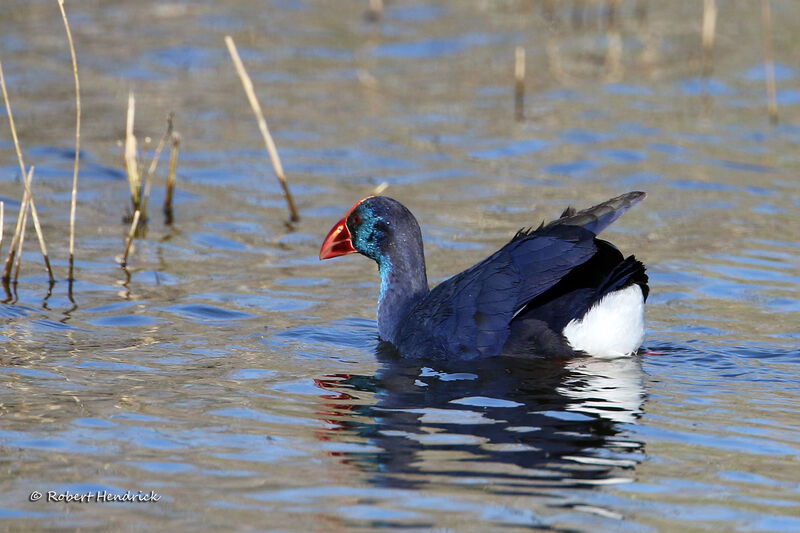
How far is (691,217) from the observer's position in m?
10.6

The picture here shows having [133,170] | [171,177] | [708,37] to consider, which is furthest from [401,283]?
[708,37]

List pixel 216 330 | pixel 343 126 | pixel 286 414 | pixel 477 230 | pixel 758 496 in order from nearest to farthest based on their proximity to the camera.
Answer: pixel 758 496
pixel 286 414
pixel 216 330
pixel 477 230
pixel 343 126

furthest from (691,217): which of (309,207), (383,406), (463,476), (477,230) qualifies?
(463,476)

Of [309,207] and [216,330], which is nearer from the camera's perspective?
[216,330]

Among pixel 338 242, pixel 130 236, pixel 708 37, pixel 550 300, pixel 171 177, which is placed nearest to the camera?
pixel 550 300

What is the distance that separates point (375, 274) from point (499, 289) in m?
2.66

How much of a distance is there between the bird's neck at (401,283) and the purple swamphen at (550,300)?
0.40 m

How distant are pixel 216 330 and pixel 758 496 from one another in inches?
149

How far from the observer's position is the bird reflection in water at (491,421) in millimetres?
5266

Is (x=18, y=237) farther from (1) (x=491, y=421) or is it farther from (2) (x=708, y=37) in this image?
(2) (x=708, y=37)

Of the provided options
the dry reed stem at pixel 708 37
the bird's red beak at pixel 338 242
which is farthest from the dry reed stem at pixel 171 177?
the dry reed stem at pixel 708 37

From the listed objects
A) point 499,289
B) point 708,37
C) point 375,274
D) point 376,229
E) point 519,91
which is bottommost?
point 375,274

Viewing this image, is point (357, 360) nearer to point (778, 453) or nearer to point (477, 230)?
point (778, 453)

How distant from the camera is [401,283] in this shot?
7668 mm
